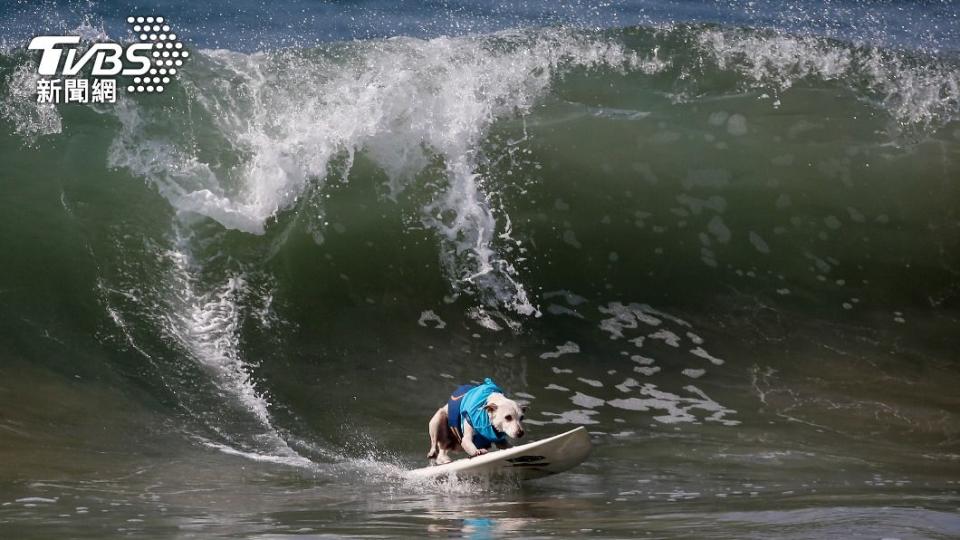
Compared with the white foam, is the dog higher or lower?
lower

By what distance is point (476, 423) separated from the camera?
24.2 ft

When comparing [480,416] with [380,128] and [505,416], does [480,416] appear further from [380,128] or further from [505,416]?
→ [380,128]

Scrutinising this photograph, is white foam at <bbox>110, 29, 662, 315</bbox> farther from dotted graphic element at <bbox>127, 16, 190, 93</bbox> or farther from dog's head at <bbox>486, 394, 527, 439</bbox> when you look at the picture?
dog's head at <bbox>486, 394, 527, 439</bbox>

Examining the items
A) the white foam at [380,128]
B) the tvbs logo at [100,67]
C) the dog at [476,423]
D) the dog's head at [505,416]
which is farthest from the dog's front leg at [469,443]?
the tvbs logo at [100,67]

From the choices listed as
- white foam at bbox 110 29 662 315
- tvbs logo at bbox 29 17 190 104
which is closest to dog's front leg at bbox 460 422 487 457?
white foam at bbox 110 29 662 315

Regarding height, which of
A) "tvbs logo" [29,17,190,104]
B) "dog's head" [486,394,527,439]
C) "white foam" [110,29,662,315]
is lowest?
"dog's head" [486,394,527,439]

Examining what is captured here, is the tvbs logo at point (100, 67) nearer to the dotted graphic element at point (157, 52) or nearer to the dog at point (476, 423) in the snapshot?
the dotted graphic element at point (157, 52)

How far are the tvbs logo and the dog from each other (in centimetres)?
708

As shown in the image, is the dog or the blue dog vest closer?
the dog

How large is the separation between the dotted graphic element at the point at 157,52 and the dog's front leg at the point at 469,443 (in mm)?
7388

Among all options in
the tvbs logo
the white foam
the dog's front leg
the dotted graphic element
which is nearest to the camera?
the dog's front leg

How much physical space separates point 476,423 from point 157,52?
344 inches

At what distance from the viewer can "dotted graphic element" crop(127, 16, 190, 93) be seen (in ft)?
43.4

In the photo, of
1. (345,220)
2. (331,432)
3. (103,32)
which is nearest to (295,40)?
(103,32)
